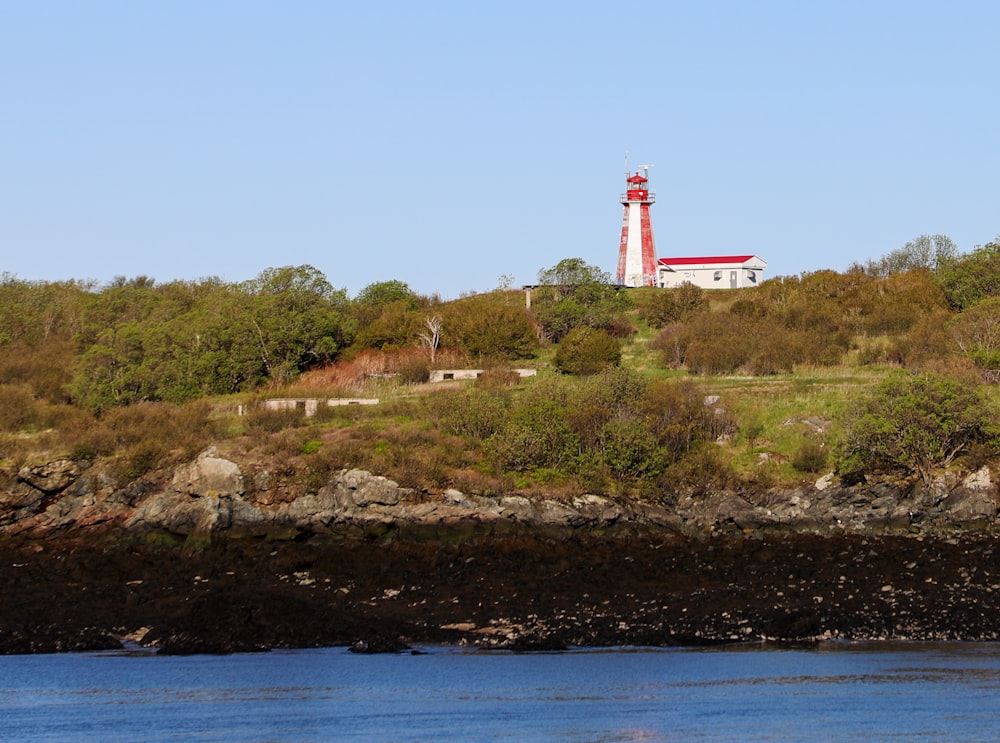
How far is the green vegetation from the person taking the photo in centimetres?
5097

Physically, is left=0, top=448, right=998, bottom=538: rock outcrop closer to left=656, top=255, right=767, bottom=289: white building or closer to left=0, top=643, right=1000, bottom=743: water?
left=0, top=643, right=1000, bottom=743: water

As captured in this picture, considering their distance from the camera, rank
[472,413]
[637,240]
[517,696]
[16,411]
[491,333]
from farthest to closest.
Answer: [637,240], [491,333], [16,411], [472,413], [517,696]

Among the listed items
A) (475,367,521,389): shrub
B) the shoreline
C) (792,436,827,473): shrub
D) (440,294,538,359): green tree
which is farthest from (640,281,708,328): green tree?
the shoreline

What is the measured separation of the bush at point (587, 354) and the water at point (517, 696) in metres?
36.7

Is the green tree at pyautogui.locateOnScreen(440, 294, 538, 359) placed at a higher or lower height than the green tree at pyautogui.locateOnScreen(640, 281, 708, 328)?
lower

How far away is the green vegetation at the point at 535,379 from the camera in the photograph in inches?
2007

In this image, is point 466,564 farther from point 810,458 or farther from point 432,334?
point 432,334

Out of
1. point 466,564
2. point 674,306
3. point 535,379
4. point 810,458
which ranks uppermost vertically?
point 674,306

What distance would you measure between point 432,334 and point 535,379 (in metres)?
12.2

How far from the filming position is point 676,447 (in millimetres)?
53125

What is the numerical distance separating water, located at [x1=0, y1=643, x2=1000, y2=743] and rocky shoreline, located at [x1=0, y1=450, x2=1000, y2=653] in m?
1.35

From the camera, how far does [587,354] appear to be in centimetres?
6956

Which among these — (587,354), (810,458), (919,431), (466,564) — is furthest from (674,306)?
(466,564)

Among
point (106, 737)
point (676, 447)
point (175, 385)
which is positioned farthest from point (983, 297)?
point (106, 737)
